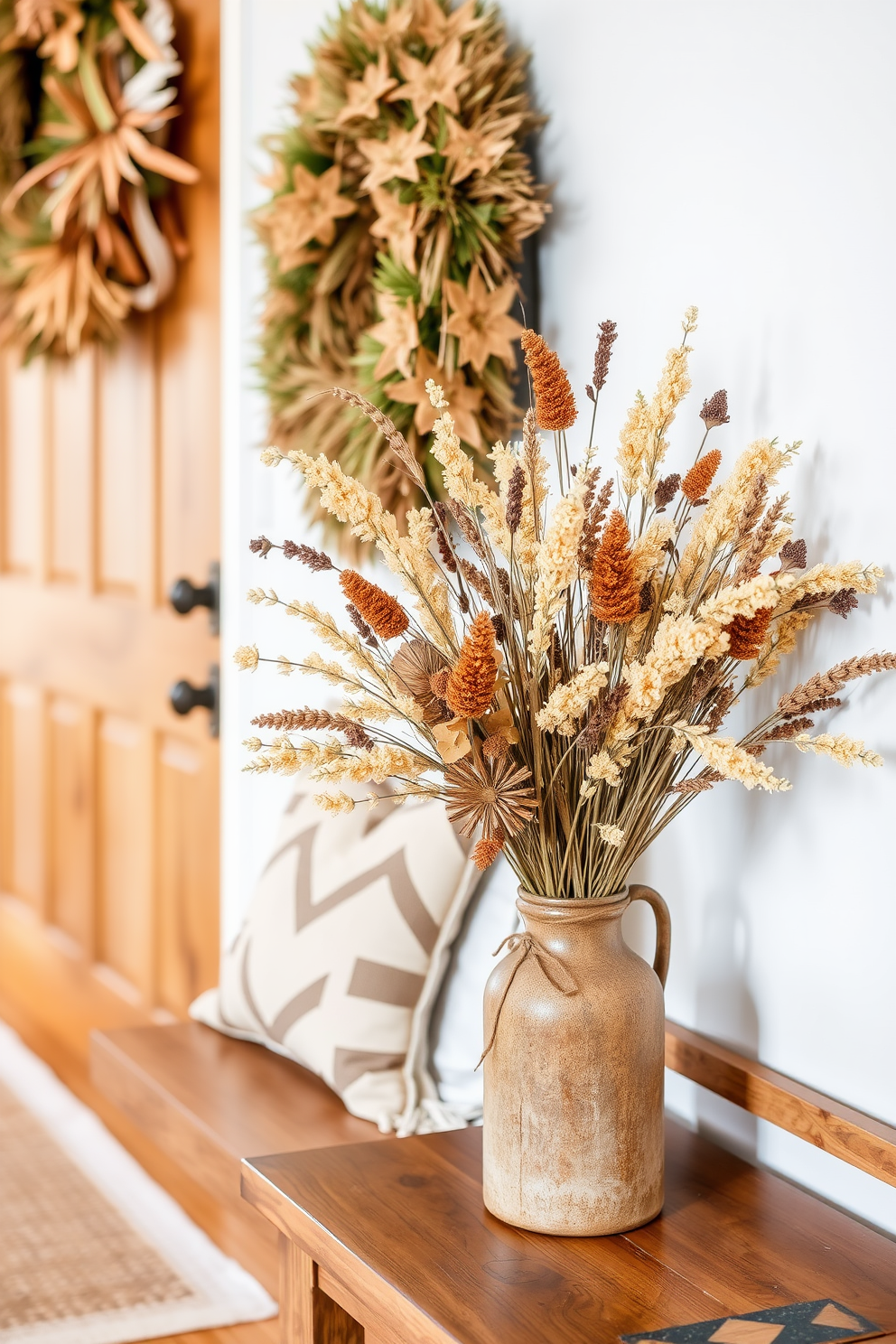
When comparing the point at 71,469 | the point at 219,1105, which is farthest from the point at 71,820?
the point at 219,1105

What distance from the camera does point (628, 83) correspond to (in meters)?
1.26

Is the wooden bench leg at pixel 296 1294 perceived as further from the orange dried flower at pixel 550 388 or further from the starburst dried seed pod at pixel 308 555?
the orange dried flower at pixel 550 388

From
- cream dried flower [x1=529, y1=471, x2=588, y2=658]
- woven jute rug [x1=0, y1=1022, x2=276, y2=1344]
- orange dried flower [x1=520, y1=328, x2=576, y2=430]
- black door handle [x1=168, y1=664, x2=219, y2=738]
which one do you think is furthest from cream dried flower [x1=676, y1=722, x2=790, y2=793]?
black door handle [x1=168, y1=664, x2=219, y2=738]

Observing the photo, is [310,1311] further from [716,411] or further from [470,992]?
[716,411]

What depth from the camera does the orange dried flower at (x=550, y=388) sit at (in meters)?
0.93

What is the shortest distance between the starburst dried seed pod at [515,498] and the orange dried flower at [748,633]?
17 cm

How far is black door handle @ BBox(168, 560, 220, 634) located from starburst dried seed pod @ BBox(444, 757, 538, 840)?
1.10m

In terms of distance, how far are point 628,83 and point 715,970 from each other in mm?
771

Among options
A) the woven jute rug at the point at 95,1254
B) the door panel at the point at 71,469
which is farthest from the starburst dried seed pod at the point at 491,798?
the door panel at the point at 71,469

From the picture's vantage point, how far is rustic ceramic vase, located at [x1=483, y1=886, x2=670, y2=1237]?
99 cm

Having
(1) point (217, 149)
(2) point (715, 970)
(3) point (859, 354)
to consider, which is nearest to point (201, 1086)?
(2) point (715, 970)

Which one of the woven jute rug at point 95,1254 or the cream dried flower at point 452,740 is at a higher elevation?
the cream dried flower at point 452,740

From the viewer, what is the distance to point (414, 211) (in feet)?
4.47

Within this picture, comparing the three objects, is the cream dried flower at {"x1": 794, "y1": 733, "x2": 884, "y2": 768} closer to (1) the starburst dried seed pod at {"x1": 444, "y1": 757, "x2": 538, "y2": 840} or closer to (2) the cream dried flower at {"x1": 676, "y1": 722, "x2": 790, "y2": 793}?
(2) the cream dried flower at {"x1": 676, "y1": 722, "x2": 790, "y2": 793}
